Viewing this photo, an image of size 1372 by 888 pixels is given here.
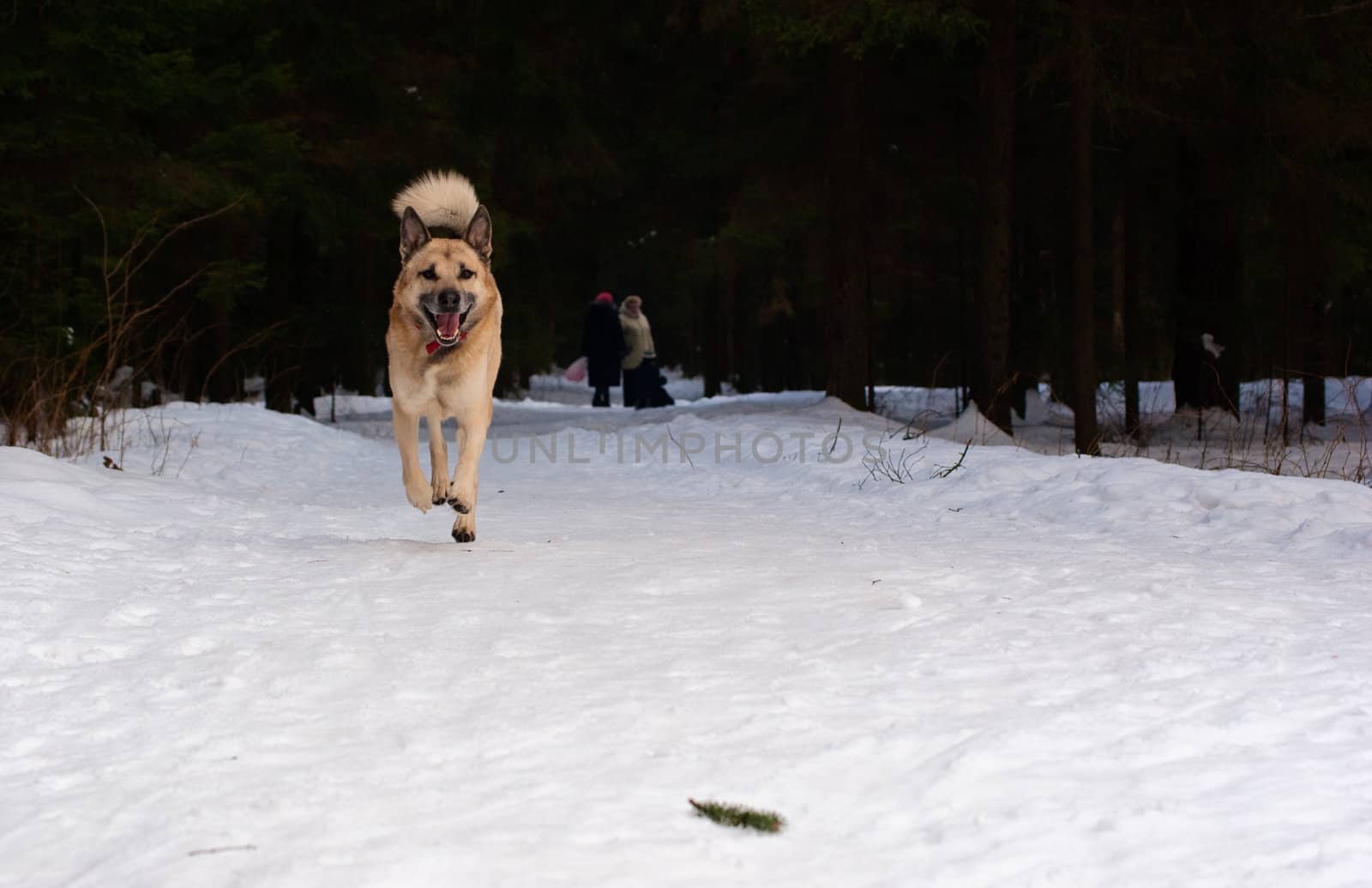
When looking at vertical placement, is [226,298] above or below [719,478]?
above

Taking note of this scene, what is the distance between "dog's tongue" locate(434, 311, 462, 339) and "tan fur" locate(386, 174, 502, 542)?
139mm

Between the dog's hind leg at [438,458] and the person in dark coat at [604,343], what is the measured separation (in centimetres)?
1682

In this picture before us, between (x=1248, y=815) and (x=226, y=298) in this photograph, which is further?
(x=226, y=298)

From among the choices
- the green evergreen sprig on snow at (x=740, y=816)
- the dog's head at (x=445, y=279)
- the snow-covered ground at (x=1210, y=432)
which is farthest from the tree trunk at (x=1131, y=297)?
the green evergreen sprig on snow at (x=740, y=816)

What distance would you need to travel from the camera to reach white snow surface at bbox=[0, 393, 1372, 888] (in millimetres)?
2781

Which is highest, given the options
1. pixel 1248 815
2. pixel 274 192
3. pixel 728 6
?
pixel 728 6

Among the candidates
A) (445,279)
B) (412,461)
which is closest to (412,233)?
(445,279)

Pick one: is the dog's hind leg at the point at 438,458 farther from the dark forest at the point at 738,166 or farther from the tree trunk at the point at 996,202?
the tree trunk at the point at 996,202

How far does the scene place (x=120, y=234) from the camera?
12477 millimetres

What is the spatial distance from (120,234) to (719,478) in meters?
6.57

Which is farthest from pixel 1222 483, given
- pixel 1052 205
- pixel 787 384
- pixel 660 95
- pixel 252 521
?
pixel 787 384

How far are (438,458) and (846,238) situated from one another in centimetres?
1050

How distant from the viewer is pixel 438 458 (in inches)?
307

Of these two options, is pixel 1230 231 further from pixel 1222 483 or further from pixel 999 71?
pixel 1222 483
